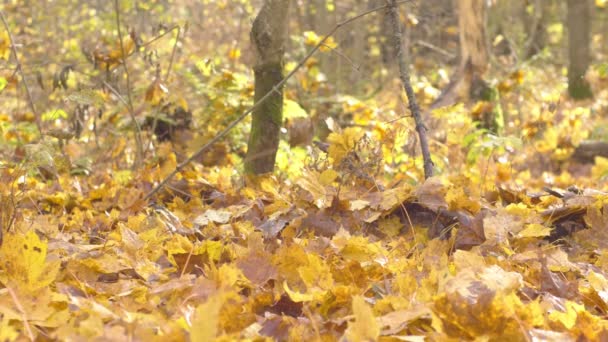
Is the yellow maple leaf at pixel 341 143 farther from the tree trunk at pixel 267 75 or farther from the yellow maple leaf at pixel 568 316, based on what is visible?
the yellow maple leaf at pixel 568 316

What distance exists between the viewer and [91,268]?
1777mm

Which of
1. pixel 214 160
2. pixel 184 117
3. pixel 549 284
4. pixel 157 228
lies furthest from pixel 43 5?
pixel 549 284

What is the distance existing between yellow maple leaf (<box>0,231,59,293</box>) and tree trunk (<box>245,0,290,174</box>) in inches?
56.7

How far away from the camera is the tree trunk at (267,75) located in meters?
3.16

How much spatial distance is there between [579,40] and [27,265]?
41.7 feet

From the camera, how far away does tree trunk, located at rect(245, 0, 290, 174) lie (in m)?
3.16

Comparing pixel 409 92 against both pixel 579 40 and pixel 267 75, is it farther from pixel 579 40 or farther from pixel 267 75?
pixel 579 40

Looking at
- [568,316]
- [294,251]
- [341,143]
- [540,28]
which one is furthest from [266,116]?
[540,28]

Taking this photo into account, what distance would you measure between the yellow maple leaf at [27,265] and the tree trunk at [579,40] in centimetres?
1213

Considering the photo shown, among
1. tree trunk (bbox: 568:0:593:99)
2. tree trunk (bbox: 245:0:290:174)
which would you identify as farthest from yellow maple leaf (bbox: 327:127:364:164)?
tree trunk (bbox: 568:0:593:99)

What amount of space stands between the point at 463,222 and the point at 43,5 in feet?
33.0

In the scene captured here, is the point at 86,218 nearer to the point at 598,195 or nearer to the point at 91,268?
the point at 91,268

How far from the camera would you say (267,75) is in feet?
10.8

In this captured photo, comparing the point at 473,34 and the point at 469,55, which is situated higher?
the point at 473,34
